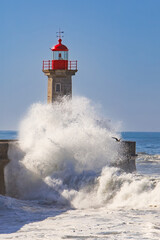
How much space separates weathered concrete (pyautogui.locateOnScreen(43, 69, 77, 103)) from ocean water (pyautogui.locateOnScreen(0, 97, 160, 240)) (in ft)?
5.92

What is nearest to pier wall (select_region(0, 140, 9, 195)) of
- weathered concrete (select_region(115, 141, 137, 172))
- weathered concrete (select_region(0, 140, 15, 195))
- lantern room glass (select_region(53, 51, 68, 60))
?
weathered concrete (select_region(0, 140, 15, 195))

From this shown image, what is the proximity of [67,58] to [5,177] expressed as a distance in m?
6.48

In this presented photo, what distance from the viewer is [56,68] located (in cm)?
1512

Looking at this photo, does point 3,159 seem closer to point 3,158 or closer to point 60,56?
point 3,158

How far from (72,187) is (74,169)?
67 centimetres

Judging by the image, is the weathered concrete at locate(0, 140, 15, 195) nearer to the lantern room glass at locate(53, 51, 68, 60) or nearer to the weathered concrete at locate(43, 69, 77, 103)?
the weathered concrete at locate(43, 69, 77, 103)

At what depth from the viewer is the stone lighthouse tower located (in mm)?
15031

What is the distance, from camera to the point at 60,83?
49.5ft

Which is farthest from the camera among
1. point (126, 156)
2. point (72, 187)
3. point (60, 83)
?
point (60, 83)

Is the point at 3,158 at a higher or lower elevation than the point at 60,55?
lower

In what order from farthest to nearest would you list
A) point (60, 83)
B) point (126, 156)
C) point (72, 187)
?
point (60, 83), point (126, 156), point (72, 187)

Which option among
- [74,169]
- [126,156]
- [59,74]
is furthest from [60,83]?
[74,169]

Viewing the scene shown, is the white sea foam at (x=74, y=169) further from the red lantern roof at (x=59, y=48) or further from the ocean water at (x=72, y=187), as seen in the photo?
the red lantern roof at (x=59, y=48)

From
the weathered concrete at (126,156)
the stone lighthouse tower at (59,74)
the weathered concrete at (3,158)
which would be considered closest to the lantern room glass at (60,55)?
the stone lighthouse tower at (59,74)
